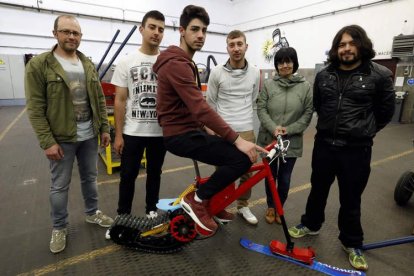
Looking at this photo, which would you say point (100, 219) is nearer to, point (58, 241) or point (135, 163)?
point (58, 241)

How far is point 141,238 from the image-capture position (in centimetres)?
195

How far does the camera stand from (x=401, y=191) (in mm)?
2717

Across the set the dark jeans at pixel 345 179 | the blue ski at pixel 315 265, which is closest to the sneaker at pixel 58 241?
the blue ski at pixel 315 265

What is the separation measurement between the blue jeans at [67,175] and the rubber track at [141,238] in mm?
419

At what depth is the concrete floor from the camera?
1824 millimetres

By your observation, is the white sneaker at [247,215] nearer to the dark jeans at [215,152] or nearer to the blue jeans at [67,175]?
the dark jeans at [215,152]

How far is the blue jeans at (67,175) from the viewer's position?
1.88m

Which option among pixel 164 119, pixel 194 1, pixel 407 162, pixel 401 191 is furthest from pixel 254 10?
pixel 164 119

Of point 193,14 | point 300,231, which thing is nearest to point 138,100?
point 193,14

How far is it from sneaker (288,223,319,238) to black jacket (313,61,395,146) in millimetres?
838

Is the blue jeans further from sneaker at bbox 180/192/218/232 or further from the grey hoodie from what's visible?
the grey hoodie

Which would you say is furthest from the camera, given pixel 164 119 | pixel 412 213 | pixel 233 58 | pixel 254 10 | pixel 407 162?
pixel 254 10

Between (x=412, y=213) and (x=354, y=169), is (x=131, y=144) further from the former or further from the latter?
(x=412, y=213)

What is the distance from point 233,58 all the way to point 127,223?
1.51m
